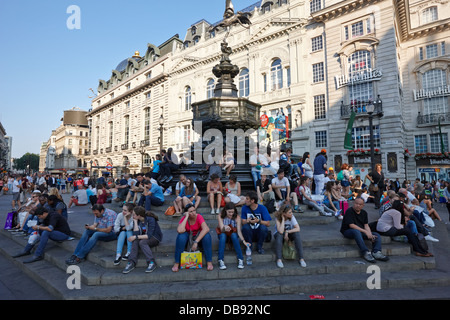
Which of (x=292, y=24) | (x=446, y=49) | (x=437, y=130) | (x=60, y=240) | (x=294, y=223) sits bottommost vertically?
(x=60, y=240)

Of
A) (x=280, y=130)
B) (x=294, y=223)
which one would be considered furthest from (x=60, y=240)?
(x=280, y=130)

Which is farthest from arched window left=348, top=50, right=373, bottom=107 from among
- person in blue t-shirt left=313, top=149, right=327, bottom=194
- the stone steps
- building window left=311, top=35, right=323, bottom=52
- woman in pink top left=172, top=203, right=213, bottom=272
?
woman in pink top left=172, top=203, right=213, bottom=272

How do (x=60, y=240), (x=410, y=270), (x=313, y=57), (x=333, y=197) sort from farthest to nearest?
(x=313, y=57) < (x=333, y=197) < (x=60, y=240) < (x=410, y=270)

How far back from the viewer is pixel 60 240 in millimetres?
5598

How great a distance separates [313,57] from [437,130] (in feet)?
44.5

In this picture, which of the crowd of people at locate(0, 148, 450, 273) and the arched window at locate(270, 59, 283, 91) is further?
the arched window at locate(270, 59, 283, 91)

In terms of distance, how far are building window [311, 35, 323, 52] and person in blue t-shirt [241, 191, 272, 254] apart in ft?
81.9

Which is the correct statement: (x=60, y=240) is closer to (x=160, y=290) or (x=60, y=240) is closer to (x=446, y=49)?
(x=160, y=290)

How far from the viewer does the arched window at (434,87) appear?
23281 mm

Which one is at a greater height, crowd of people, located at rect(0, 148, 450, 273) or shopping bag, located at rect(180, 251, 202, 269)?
crowd of people, located at rect(0, 148, 450, 273)

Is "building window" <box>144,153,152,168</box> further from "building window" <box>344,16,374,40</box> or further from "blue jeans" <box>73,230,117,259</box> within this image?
"blue jeans" <box>73,230,117,259</box>

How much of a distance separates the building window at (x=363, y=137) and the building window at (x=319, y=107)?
131 inches

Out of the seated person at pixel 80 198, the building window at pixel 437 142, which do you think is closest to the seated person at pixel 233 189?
the seated person at pixel 80 198

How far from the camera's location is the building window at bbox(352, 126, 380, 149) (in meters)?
21.9
